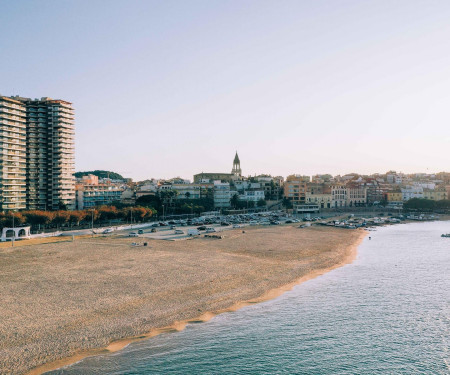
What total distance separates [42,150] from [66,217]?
3355cm

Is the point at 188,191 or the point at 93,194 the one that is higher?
the point at 188,191

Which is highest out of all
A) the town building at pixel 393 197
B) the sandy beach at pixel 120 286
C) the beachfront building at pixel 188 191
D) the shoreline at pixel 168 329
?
the beachfront building at pixel 188 191

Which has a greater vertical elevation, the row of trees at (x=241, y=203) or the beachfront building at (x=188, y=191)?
the beachfront building at (x=188, y=191)

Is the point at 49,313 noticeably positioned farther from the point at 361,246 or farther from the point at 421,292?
the point at 361,246

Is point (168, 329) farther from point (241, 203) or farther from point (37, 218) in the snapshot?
point (241, 203)

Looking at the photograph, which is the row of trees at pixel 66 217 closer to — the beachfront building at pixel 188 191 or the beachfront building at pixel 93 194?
the beachfront building at pixel 93 194

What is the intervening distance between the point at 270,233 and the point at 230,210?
50557mm

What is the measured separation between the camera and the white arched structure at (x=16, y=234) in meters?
58.1

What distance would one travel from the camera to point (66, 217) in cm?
7238

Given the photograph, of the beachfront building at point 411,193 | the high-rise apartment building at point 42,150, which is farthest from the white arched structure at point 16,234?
the beachfront building at point 411,193

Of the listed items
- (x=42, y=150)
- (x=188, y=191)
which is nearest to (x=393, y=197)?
(x=188, y=191)

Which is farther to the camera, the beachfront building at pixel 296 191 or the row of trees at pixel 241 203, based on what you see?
the beachfront building at pixel 296 191

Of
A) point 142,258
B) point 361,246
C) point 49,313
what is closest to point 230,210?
point 361,246

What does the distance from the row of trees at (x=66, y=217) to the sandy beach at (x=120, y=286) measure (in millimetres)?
14205
